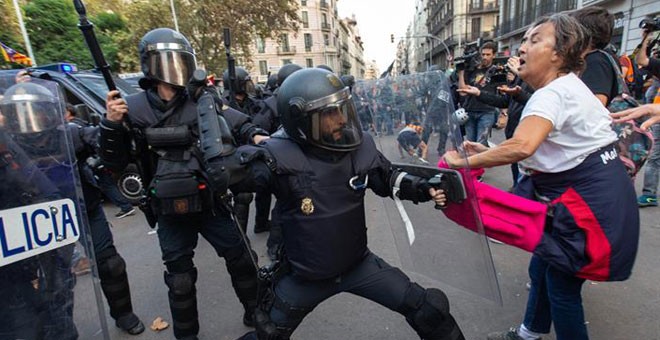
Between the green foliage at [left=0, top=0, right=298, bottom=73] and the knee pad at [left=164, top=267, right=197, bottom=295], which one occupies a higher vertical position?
the green foliage at [left=0, top=0, right=298, bottom=73]

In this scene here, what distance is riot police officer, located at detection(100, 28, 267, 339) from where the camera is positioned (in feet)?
6.70

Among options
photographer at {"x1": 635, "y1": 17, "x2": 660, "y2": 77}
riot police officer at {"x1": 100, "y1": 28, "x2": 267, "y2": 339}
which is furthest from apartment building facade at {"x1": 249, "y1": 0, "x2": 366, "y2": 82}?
riot police officer at {"x1": 100, "y1": 28, "x2": 267, "y2": 339}

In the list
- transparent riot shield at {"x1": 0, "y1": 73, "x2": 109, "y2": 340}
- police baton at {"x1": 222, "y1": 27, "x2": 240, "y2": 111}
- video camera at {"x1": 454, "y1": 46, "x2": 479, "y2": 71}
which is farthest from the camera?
video camera at {"x1": 454, "y1": 46, "x2": 479, "y2": 71}

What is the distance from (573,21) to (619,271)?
3.50ft

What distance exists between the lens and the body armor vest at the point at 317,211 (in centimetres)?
161

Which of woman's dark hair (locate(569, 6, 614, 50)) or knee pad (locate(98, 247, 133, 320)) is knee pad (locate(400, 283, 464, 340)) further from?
knee pad (locate(98, 247, 133, 320))

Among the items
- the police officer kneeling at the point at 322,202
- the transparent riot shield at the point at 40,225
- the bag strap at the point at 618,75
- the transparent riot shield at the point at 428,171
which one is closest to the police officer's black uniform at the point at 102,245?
the transparent riot shield at the point at 40,225

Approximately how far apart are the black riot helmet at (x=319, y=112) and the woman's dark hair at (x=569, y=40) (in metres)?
0.93

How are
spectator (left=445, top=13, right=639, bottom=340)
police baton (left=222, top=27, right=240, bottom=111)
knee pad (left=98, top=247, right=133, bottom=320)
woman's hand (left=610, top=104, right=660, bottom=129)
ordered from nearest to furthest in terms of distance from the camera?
spectator (left=445, top=13, right=639, bottom=340)
woman's hand (left=610, top=104, right=660, bottom=129)
knee pad (left=98, top=247, right=133, bottom=320)
police baton (left=222, top=27, right=240, bottom=111)

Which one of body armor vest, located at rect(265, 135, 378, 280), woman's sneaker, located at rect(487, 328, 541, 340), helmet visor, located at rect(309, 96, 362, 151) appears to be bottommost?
woman's sneaker, located at rect(487, 328, 541, 340)

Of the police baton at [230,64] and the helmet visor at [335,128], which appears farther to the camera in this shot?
the police baton at [230,64]

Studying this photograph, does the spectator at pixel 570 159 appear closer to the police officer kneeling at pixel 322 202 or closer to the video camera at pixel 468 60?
the police officer kneeling at pixel 322 202

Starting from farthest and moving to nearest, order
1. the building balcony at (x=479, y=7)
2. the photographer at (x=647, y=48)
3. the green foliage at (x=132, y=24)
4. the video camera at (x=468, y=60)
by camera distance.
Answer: the building balcony at (x=479, y=7)
the green foliage at (x=132, y=24)
the video camera at (x=468, y=60)
the photographer at (x=647, y=48)

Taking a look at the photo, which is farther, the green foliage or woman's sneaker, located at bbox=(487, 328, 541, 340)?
the green foliage
